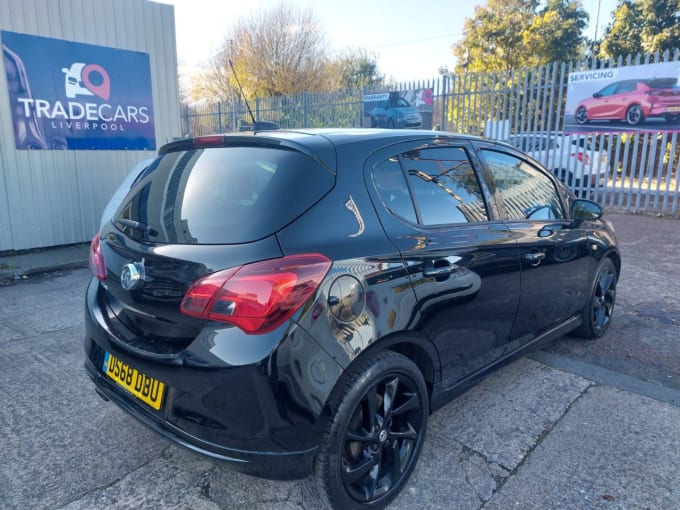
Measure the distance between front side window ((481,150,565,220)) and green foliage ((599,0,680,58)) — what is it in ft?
58.0

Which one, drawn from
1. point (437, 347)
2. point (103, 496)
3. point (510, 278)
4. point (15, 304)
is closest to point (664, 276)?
point (510, 278)

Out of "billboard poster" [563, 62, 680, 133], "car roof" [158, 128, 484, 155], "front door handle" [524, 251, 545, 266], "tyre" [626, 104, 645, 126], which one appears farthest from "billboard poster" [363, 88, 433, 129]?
"car roof" [158, 128, 484, 155]

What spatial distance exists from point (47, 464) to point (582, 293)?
143 inches

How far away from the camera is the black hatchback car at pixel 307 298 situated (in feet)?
6.08

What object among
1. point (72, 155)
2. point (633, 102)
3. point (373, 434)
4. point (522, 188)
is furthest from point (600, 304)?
point (633, 102)

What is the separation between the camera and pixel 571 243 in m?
3.46

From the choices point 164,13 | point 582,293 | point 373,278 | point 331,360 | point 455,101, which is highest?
point 164,13

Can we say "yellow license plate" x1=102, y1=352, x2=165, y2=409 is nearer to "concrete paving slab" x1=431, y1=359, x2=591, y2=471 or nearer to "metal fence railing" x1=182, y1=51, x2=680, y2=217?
"concrete paving slab" x1=431, y1=359, x2=591, y2=471

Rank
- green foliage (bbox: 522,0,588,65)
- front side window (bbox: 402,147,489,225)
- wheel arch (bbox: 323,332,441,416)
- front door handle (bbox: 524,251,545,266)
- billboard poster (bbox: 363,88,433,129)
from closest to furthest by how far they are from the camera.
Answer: wheel arch (bbox: 323,332,441,416), front side window (bbox: 402,147,489,225), front door handle (bbox: 524,251,545,266), billboard poster (bbox: 363,88,433,129), green foliage (bbox: 522,0,588,65)

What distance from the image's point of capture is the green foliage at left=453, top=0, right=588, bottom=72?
2106cm

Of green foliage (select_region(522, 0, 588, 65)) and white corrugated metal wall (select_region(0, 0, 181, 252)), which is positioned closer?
white corrugated metal wall (select_region(0, 0, 181, 252))

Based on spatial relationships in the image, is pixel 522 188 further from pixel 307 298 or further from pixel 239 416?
pixel 239 416

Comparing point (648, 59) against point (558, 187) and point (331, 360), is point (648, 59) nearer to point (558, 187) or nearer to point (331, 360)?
point (558, 187)

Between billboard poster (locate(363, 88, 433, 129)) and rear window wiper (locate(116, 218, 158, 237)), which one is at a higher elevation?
billboard poster (locate(363, 88, 433, 129))
